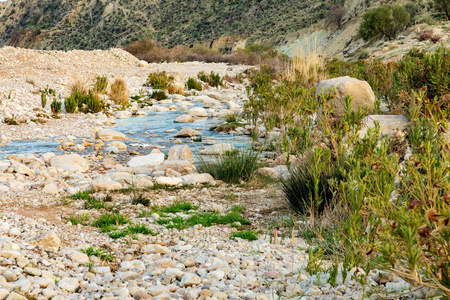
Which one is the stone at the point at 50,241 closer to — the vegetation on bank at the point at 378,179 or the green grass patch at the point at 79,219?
the green grass patch at the point at 79,219

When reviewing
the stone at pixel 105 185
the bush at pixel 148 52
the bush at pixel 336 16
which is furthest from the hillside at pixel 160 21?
the stone at pixel 105 185

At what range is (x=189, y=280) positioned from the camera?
9.15 feet

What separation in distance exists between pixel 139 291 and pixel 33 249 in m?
1.21

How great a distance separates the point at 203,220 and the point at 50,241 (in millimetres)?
1500

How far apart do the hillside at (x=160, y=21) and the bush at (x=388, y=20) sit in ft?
59.9

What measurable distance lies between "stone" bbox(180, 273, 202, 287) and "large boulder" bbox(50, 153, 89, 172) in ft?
14.3

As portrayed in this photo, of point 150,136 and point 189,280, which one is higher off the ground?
point 189,280

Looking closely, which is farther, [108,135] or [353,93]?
[108,135]

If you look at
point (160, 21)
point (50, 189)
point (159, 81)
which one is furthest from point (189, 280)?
point (160, 21)

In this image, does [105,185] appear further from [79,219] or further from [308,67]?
[308,67]

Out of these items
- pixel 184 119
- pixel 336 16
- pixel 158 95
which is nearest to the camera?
pixel 184 119

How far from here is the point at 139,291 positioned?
2664 mm

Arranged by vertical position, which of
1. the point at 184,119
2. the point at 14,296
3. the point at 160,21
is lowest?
the point at 184,119

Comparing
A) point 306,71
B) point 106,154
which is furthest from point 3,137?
point 306,71
